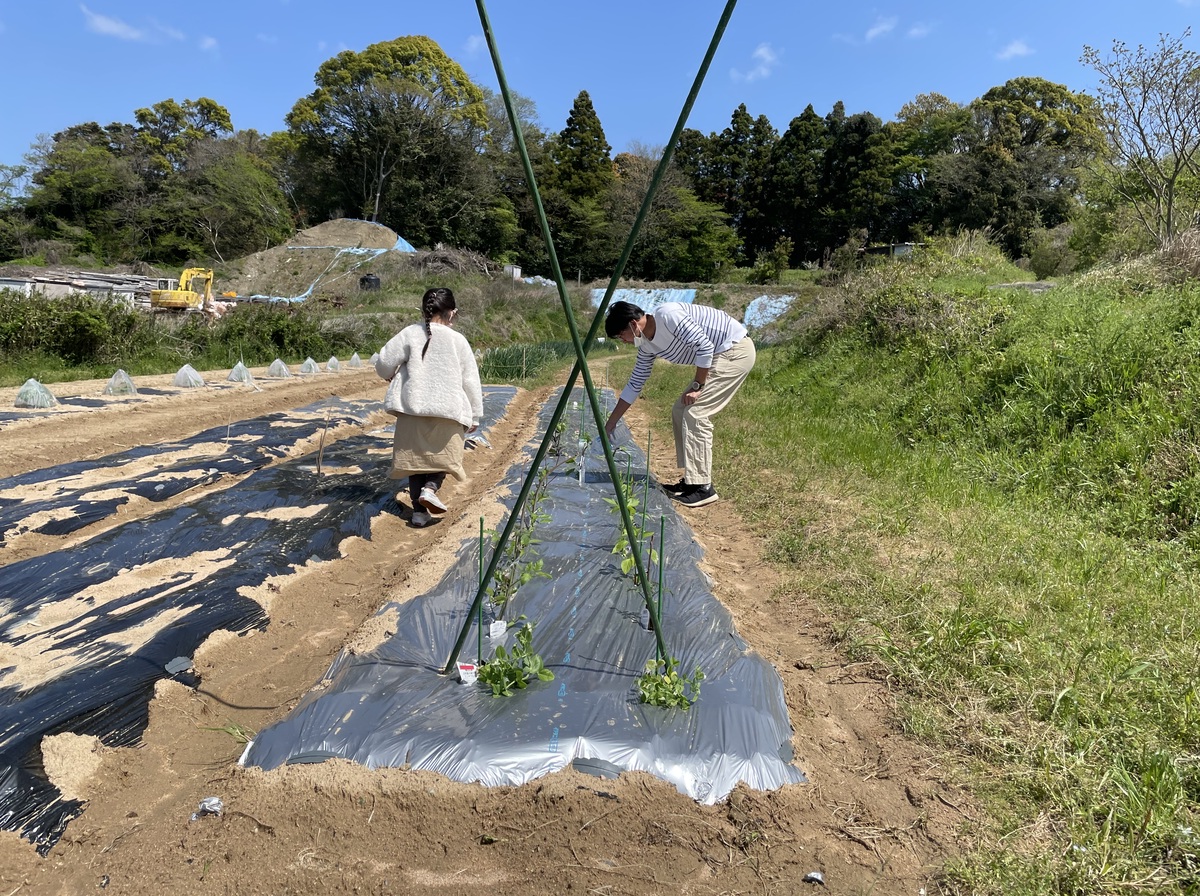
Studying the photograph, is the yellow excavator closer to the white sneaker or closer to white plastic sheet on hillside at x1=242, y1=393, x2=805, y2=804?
the white sneaker

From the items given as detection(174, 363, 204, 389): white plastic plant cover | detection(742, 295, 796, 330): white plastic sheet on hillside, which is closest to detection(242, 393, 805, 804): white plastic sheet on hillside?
detection(174, 363, 204, 389): white plastic plant cover

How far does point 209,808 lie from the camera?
1.59 metres

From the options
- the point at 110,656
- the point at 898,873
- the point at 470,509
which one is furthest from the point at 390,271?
the point at 898,873

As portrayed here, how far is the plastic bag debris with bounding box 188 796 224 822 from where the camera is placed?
1.59 metres

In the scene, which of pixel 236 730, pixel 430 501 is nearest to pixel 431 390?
pixel 430 501

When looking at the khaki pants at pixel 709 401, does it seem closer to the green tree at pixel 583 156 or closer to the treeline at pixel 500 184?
the treeline at pixel 500 184

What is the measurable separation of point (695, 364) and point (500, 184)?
31116mm

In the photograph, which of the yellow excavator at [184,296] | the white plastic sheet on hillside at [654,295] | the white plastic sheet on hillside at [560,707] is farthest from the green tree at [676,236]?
the white plastic sheet on hillside at [560,707]

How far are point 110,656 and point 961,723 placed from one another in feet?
8.83

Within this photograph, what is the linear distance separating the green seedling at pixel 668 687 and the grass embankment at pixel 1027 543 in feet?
2.05

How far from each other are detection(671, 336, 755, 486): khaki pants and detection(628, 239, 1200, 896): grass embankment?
1.69 ft

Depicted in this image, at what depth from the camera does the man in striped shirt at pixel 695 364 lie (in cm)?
398

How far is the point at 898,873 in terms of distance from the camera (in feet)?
4.73

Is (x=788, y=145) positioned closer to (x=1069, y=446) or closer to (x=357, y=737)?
(x=1069, y=446)
